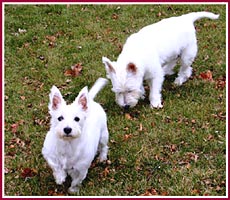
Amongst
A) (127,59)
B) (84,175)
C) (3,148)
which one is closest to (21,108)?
(3,148)

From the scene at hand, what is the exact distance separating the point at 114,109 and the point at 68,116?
240 cm

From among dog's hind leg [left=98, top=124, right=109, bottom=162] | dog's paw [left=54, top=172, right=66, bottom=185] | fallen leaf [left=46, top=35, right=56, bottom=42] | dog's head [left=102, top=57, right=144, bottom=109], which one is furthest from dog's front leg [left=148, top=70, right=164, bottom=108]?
fallen leaf [left=46, top=35, right=56, bottom=42]

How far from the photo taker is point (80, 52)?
32.1 feet

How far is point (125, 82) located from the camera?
7414 millimetres

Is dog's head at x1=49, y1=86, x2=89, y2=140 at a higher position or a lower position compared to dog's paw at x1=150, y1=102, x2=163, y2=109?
higher

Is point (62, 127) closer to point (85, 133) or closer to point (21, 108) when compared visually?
point (85, 133)

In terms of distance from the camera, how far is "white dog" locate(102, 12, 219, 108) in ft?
24.3

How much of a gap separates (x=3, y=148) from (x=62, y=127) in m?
1.80

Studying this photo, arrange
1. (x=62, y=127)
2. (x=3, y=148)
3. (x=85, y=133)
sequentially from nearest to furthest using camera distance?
(x=62, y=127) < (x=85, y=133) < (x=3, y=148)

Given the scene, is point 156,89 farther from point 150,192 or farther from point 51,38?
point 51,38

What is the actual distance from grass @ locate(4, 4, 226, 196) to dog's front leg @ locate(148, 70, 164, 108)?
4.9 inches

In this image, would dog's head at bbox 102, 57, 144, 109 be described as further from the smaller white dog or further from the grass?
the smaller white dog

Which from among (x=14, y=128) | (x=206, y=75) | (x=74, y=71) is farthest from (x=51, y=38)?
(x=14, y=128)

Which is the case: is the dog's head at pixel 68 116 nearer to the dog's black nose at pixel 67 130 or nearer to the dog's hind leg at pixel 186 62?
the dog's black nose at pixel 67 130
